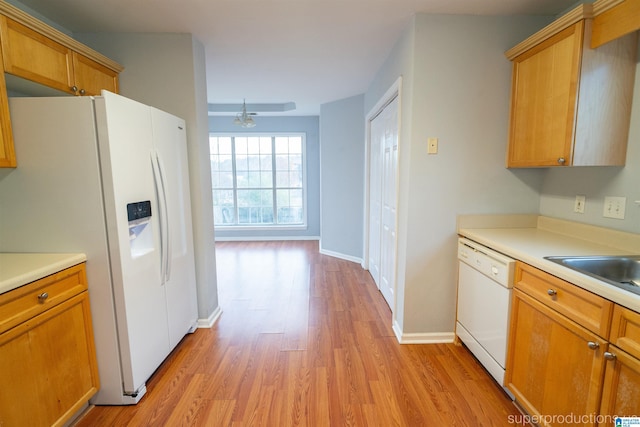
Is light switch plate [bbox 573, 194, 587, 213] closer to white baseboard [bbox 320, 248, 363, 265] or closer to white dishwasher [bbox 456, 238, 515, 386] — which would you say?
white dishwasher [bbox 456, 238, 515, 386]

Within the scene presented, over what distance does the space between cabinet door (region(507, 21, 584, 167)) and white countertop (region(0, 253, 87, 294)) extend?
2.76 meters

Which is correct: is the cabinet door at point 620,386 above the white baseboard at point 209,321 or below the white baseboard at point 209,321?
above

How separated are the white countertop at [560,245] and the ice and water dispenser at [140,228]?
217cm

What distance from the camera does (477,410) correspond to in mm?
1674

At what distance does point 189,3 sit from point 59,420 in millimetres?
2497

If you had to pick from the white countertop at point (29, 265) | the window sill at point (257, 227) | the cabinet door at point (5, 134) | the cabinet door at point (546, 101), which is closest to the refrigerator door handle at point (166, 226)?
the white countertop at point (29, 265)

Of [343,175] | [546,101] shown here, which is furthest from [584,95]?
[343,175]

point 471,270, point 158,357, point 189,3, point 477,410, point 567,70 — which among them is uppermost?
point 189,3

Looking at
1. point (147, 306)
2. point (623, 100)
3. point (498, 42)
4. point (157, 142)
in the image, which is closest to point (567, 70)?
point (623, 100)

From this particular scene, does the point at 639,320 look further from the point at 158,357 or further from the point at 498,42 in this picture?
the point at 158,357

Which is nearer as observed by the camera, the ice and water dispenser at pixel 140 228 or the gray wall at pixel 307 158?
the ice and water dispenser at pixel 140 228

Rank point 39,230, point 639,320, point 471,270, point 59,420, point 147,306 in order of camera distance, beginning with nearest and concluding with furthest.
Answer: point 639,320 < point 59,420 < point 39,230 < point 147,306 < point 471,270

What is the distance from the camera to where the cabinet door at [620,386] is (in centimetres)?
103

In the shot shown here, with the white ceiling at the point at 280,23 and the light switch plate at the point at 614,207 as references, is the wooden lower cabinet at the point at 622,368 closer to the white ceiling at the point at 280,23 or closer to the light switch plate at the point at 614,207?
the light switch plate at the point at 614,207
